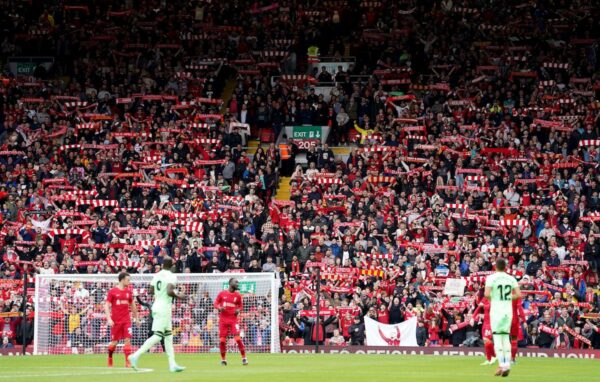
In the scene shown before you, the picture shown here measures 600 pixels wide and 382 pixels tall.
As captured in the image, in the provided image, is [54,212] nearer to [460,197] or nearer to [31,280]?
[31,280]

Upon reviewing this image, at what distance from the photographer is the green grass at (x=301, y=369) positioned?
24.0 m

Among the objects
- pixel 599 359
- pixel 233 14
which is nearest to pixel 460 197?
pixel 599 359

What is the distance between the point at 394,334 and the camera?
36406 millimetres

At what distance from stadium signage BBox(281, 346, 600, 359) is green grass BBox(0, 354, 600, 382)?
2.19m

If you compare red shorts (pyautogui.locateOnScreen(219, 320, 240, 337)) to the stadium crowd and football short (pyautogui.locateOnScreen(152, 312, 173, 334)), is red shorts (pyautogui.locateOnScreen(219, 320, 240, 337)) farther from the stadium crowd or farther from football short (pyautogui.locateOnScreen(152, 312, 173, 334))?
the stadium crowd

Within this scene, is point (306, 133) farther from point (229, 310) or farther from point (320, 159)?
point (229, 310)

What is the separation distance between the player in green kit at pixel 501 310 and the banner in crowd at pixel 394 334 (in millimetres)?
12667

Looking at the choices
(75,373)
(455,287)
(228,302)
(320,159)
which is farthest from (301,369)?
(320,159)

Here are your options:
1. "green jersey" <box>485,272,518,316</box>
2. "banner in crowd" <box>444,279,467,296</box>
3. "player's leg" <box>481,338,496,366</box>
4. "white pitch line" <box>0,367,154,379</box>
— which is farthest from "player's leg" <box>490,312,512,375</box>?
"banner in crowd" <box>444,279,467,296</box>

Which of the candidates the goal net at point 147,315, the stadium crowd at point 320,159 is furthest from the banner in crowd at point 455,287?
the goal net at point 147,315

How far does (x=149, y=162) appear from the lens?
4644cm

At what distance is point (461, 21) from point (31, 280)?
22.2m

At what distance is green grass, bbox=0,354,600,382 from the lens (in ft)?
78.7

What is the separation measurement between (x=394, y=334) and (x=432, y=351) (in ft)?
4.52
